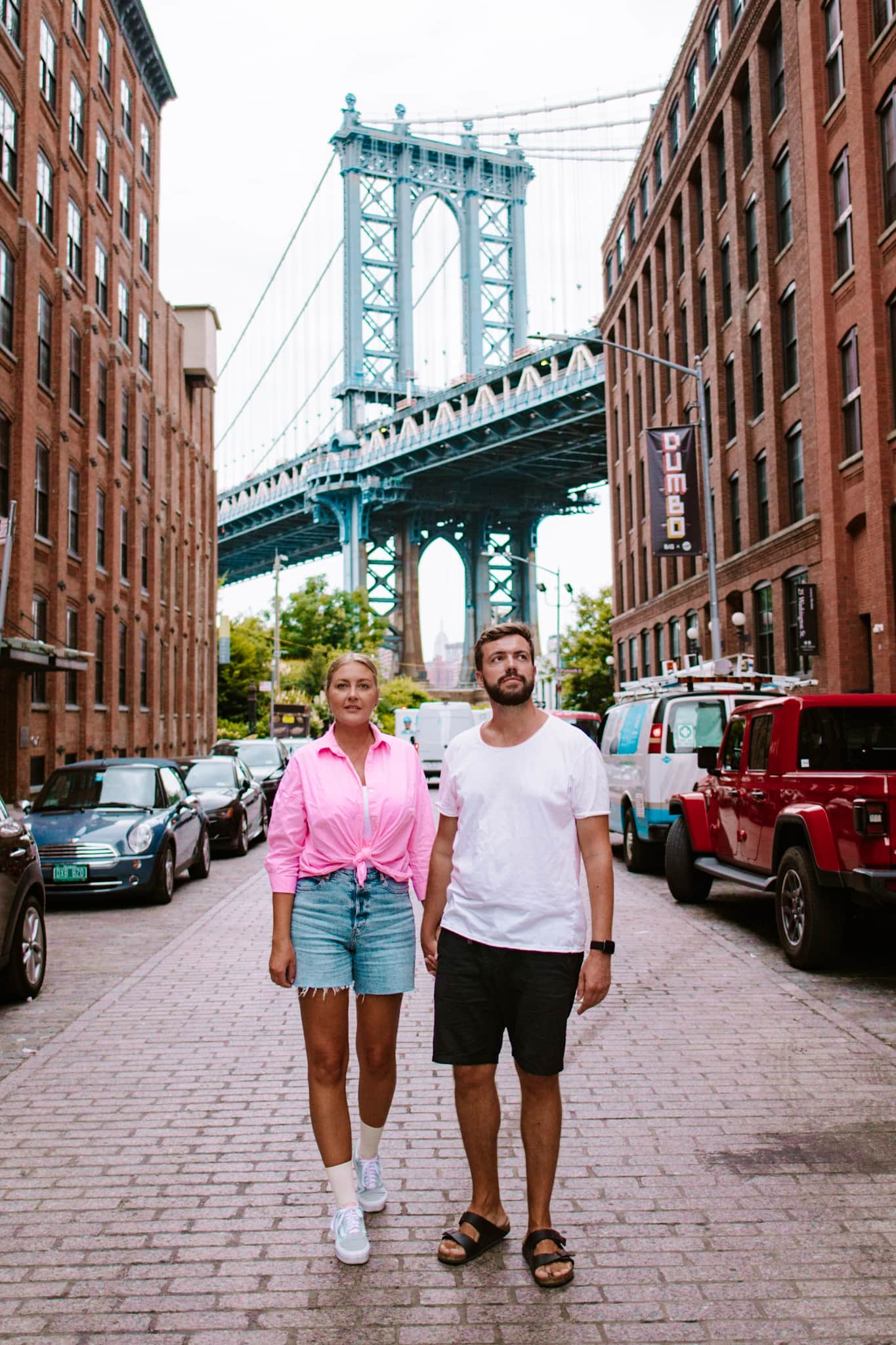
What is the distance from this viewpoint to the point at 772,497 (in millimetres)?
29125

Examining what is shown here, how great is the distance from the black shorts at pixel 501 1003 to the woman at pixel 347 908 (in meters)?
0.29

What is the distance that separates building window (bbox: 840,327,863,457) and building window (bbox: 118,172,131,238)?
20048mm

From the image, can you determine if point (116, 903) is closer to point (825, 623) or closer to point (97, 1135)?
point (97, 1135)

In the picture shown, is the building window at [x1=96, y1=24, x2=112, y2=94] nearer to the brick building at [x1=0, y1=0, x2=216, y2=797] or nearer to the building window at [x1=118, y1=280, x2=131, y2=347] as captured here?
the brick building at [x1=0, y1=0, x2=216, y2=797]

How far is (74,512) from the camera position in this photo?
29.0m

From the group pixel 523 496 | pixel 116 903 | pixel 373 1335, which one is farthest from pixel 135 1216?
pixel 523 496

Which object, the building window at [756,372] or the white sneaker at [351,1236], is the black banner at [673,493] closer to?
the building window at [756,372]

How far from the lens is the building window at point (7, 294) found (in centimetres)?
2378

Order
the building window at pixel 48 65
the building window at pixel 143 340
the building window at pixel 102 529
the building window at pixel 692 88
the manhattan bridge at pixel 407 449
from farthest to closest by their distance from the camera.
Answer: the manhattan bridge at pixel 407 449 → the building window at pixel 692 88 → the building window at pixel 143 340 → the building window at pixel 102 529 → the building window at pixel 48 65

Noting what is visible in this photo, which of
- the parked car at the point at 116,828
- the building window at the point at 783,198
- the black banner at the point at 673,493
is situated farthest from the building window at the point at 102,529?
the parked car at the point at 116,828

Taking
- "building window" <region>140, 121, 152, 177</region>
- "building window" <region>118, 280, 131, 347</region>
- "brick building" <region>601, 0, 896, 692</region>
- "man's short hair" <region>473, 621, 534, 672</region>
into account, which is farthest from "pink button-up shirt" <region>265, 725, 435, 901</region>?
"building window" <region>140, 121, 152, 177</region>

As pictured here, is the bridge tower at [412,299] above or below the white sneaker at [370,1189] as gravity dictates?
above

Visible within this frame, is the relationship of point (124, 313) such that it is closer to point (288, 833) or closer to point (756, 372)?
point (756, 372)

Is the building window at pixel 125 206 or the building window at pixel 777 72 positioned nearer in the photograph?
the building window at pixel 777 72
